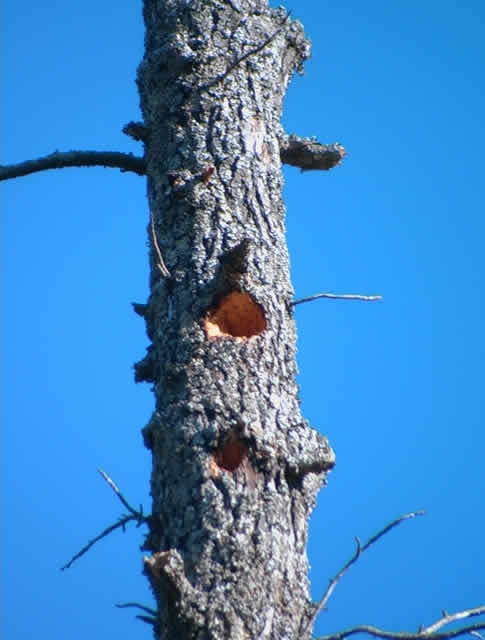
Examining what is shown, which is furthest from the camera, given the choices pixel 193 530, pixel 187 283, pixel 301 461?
pixel 187 283

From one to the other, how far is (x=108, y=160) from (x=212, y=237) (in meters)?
0.78

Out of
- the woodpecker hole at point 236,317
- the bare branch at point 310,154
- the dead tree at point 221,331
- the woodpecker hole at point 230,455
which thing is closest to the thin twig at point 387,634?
the dead tree at point 221,331

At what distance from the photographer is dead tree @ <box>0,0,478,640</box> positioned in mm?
2688

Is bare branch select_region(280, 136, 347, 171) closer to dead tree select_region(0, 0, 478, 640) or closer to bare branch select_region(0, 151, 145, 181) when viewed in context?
dead tree select_region(0, 0, 478, 640)

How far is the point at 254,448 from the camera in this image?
2.87m

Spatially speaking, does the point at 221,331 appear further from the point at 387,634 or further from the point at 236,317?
the point at 387,634

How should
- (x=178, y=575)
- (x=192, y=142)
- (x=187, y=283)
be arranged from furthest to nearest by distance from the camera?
(x=192, y=142), (x=187, y=283), (x=178, y=575)

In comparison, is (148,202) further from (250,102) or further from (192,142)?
(250,102)

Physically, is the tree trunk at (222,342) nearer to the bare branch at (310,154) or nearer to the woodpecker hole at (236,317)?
the woodpecker hole at (236,317)

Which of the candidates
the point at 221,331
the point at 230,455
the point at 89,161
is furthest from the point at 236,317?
the point at 89,161

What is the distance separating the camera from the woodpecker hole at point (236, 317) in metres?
3.18

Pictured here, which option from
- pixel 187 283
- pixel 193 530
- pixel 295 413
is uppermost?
pixel 187 283

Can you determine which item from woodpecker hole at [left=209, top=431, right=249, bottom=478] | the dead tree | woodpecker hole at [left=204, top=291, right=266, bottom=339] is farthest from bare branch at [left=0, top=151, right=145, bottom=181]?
woodpecker hole at [left=209, top=431, right=249, bottom=478]

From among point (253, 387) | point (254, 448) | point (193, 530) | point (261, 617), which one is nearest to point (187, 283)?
point (253, 387)
